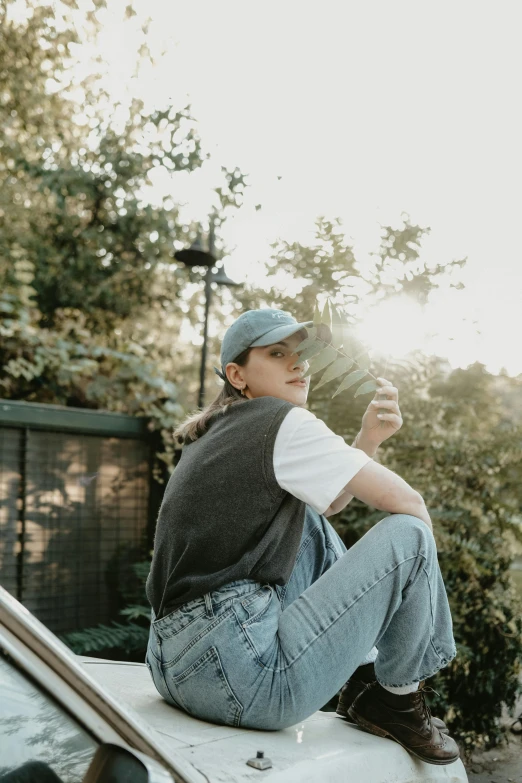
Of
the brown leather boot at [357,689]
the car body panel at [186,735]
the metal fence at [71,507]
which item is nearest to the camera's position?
the car body panel at [186,735]

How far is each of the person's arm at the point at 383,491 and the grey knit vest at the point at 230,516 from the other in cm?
21

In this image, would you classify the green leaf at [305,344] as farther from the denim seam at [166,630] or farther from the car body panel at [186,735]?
the car body panel at [186,735]

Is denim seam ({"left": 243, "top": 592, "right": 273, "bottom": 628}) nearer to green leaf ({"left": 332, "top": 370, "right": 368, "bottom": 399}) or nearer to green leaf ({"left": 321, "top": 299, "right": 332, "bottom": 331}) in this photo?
green leaf ({"left": 332, "top": 370, "right": 368, "bottom": 399})

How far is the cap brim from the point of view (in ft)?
7.73

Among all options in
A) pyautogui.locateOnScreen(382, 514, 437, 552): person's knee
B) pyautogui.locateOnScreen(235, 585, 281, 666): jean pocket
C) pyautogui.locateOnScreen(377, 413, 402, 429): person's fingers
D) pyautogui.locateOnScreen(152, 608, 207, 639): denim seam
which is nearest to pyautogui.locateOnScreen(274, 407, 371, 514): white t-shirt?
pyautogui.locateOnScreen(382, 514, 437, 552): person's knee

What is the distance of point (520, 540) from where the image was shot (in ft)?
14.0

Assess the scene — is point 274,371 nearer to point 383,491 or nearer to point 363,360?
point 363,360

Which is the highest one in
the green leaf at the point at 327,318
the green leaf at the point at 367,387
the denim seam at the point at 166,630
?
the green leaf at the point at 327,318

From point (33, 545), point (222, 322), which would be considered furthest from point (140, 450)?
point (222, 322)

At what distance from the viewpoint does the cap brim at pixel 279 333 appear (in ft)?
7.73

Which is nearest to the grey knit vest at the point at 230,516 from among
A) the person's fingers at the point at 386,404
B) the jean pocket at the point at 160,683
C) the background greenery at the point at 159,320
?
the jean pocket at the point at 160,683

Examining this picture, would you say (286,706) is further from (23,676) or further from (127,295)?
(127,295)

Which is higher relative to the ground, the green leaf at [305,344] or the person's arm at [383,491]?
the green leaf at [305,344]

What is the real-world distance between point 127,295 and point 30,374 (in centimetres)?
336
